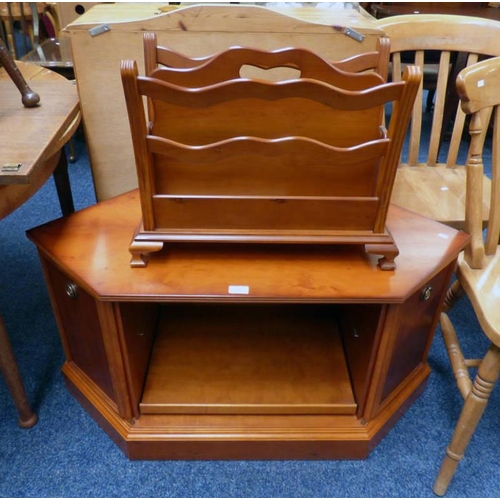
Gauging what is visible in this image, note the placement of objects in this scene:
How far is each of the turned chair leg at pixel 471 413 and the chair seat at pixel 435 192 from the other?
39 centimetres

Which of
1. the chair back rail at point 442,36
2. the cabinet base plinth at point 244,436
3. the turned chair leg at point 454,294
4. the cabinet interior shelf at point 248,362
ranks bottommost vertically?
the cabinet base plinth at point 244,436

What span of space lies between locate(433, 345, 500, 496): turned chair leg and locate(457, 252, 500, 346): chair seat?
48 mm

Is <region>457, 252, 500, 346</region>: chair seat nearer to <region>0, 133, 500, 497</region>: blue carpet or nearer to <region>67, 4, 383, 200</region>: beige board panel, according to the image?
<region>0, 133, 500, 497</region>: blue carpet

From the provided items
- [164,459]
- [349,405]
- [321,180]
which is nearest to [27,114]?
[321,180]

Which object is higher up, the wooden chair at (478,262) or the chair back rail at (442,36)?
the chair back rail at (442,36)

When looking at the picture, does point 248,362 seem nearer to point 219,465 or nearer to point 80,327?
A: point 219,465

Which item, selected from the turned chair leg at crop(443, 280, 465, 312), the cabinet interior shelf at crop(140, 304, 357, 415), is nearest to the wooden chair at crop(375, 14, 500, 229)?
the turned chair leg at crop(443, 280, 465, 312)

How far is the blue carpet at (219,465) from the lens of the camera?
3.46ft

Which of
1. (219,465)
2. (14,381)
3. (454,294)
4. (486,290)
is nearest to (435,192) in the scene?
(454,294)

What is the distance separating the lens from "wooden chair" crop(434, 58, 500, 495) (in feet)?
2.96

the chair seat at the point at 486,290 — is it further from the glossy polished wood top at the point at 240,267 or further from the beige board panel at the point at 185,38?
the beige board panel at the point at 185,38

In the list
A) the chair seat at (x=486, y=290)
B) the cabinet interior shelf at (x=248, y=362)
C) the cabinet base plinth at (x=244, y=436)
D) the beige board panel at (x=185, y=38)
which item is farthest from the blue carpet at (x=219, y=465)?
the beige board panel at (x=185, y=38)

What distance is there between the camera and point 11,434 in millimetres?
1153

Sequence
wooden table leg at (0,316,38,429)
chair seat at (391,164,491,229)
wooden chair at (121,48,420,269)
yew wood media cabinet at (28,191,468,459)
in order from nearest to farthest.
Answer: wooden chair at (121,48,420,269) → yew wood media cabinet at (28,191,468,459) → wooden table leg at (0,316,38,429) → chair seat at (391,164,491,229)
